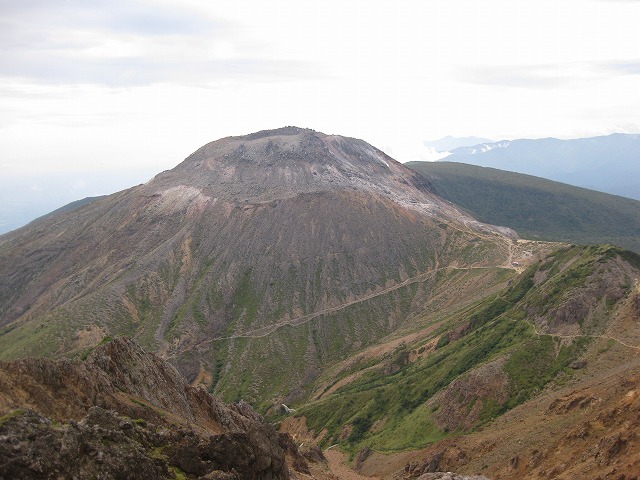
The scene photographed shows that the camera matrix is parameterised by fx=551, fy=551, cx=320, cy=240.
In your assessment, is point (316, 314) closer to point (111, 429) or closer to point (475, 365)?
point (475, 365)

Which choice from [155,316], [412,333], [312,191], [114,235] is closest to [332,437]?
[412,333]

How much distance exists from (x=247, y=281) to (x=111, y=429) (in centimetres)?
13873

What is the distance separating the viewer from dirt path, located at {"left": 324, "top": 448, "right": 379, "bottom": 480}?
75062mm

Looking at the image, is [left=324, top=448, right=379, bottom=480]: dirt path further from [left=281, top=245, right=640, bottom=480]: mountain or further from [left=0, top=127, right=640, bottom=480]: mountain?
[left=0, top=127, right=640, bottom=480]: mountain

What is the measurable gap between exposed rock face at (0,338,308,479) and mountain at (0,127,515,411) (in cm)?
7678

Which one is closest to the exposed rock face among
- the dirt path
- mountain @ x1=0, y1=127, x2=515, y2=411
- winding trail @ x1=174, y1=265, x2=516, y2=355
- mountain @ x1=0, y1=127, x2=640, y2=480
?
mountain @ x1=0, y1=127, x2=640, y2=480

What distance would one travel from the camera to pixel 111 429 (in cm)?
3192

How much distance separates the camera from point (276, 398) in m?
131

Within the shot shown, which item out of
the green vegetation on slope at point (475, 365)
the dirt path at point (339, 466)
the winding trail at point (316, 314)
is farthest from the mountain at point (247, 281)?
the dirt path at point (339, 466)

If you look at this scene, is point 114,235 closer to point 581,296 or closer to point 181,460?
point 581,296

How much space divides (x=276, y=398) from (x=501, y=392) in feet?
209

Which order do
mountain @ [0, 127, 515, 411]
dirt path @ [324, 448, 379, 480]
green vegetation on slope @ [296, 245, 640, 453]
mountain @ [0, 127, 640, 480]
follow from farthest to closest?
mountain @ [0, 127, 515, 411]
green vegetation on slope @ [296, 245, 640, 453]
dirt path @ [324, 448, 379, 480]
mountain @ [0, 127, 640, 480]

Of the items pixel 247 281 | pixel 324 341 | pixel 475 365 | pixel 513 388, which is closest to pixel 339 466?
pixel 513 388

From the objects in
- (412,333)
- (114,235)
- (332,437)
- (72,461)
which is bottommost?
(332,437)
